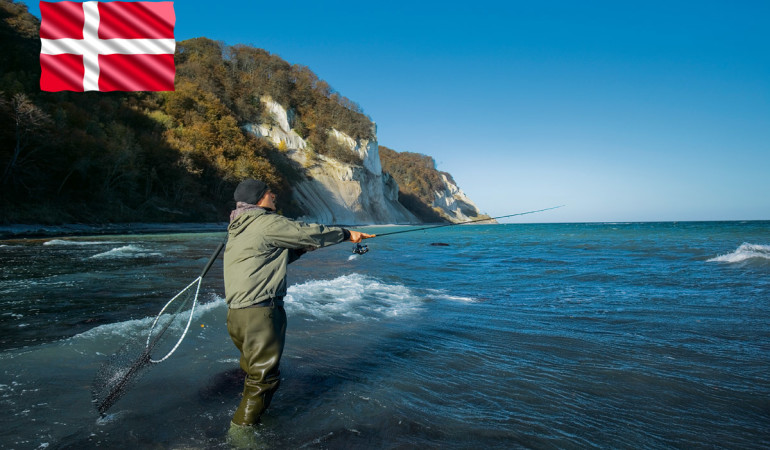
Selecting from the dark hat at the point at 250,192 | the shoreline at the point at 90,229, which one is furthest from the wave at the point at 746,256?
the shoreline at the point at 90,229

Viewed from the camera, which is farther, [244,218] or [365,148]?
[365,148]

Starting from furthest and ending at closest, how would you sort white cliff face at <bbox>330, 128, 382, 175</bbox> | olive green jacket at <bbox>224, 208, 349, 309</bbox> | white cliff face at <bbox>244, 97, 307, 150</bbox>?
white cliff face at <bbox>330, 128, 382, 175</bbox> < white cliff face at <bbox>244, 97, 307, 150</bbox> < olive green jacket at <bbox>224, 208, 349, 309</bbox>

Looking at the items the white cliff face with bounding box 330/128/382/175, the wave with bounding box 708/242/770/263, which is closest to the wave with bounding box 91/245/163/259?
the wave with bounding box 708/242/770/263

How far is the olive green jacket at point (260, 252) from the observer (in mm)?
2877

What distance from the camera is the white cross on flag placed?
Result: 4547 mm

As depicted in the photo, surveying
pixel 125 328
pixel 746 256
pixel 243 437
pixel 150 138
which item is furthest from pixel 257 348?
pixel 150 138

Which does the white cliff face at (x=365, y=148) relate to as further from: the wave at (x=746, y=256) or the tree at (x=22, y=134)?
the wave at (x=746, y=256)

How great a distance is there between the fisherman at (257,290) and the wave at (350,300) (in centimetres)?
377

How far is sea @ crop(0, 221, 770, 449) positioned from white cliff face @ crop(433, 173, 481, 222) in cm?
11581

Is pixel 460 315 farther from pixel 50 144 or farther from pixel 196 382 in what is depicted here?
pixel 50 144

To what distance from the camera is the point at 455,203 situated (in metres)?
132

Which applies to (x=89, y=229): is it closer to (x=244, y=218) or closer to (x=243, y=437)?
(x=244, y=218)

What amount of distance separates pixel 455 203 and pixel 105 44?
130538 millimetres

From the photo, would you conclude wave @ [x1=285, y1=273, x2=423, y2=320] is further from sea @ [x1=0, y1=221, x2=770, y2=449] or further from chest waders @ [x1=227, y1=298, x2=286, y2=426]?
chest waders @ [x1=227, y1=298, x2=286, y2=426]
